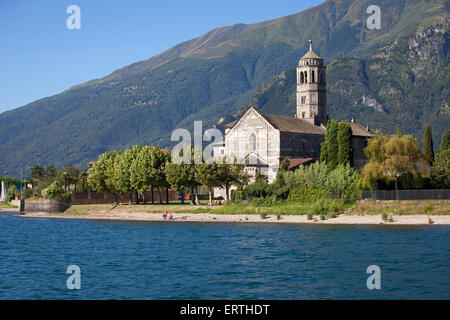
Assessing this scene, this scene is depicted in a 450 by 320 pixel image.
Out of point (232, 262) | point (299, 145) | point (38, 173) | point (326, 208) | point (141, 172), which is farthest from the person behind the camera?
point (38, 173)

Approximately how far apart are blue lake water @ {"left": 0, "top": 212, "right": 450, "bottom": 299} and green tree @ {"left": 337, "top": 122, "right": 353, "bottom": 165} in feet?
61.9

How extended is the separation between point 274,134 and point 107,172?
86.5 ft

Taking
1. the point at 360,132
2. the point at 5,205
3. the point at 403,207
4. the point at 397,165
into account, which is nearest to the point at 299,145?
the point at 360,132

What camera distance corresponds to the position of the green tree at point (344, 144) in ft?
267

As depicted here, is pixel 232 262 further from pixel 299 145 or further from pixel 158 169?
pixel 299 145

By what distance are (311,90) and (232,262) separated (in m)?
75.4

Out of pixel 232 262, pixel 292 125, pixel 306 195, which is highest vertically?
pixel 292 125

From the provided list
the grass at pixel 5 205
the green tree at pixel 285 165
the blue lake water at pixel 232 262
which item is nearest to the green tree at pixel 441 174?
the blue lake water at pixel 232 262

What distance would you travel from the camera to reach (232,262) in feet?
136

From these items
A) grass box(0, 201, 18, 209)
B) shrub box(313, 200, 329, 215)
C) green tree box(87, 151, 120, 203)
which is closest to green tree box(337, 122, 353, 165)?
shrub box(313, 200, 329, 215)

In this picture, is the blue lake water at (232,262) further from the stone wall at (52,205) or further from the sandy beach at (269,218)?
the stone wall at (52,205)

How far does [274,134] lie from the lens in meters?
94.3

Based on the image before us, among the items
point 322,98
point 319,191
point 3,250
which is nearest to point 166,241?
point 3,250
